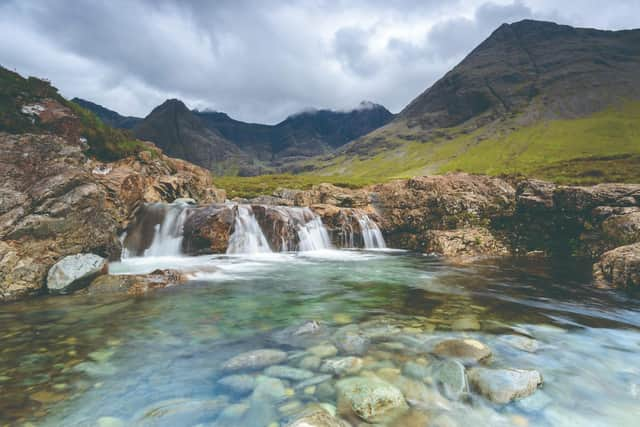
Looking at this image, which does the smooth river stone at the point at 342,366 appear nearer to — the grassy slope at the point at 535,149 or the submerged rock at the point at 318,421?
the submerged rock at the point at 318,421

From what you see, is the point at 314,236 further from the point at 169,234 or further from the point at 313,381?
the point at 313,381

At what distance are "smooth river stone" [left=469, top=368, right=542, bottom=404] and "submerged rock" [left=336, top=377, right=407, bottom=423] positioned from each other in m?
1.30

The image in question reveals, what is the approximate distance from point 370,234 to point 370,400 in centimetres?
2359

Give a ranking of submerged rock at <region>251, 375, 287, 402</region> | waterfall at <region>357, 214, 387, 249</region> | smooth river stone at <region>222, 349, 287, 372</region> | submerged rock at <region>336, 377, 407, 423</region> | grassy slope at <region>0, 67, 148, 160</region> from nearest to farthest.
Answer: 1. submerged rock at <region>336, 377, 407, 423</region>
2. submerged rock at <region>251, 375, 287, 402</region>
3. smooth river stone at <region>222, 349, 287, 372</region>
4. grassy slope at <region>0, 67, 148, 160</region>
5. waterfall at <region>357, 214, 387, 249</region>

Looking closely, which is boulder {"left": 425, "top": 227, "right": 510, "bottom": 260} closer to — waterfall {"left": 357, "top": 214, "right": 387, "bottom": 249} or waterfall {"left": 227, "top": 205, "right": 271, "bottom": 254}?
waterfall {"left": 357, "top": 214, "right": 387, "bottom": 249}

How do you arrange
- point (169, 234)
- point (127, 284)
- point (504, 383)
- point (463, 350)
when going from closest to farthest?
point (504, 383) < point (463, 350) < point (127, 284) < point (169, 234)

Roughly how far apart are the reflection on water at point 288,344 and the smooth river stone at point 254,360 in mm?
219

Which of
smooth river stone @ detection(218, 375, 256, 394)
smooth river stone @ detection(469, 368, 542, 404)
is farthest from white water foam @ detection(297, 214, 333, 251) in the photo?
smooth river stone @ detection(469, 368, 542, 404)

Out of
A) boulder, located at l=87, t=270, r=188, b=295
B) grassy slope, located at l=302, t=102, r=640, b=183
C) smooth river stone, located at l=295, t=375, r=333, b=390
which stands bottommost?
smooth river stone, located at l=295, t=375, r=333, b=390

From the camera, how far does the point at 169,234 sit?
2100 centimetres

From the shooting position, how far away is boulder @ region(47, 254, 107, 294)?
10594 mm

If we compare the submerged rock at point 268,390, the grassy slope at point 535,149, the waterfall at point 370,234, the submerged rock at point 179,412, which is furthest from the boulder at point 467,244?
the grassy slope at point 535,149

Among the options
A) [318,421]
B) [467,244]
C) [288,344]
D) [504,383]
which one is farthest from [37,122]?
[467,244]

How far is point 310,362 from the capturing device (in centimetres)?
585
